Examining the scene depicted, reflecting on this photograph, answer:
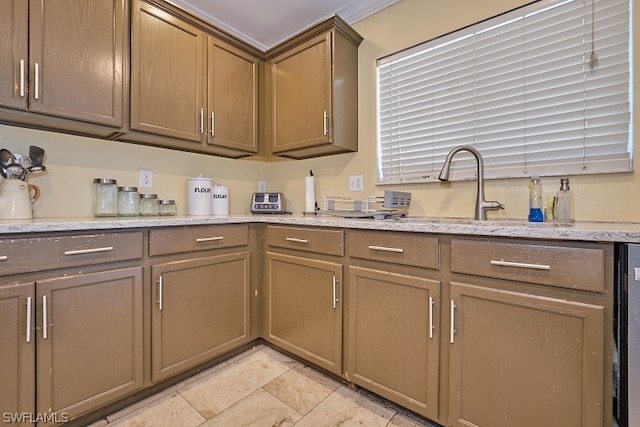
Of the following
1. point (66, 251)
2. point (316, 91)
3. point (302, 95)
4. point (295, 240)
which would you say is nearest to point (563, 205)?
point (295, 240)

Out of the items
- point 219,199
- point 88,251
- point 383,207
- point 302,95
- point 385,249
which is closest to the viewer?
point 88,251

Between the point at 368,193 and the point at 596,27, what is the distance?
1359 mm

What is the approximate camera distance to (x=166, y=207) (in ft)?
6.66

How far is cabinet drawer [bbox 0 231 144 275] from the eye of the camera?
1098 mm

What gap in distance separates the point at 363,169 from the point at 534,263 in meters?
1.29

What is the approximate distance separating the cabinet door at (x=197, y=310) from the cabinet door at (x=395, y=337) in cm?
73

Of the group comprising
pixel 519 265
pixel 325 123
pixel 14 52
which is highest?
pixel 14 52

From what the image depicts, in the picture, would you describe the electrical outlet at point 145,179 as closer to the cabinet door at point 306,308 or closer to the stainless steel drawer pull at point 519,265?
the cabinet door at point 306,308

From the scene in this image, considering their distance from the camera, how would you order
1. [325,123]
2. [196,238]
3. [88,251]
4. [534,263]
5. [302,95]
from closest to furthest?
[534,263] → [88,251] → [196,238] → [325,123] → [302,95]

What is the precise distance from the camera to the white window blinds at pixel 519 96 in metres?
1.32

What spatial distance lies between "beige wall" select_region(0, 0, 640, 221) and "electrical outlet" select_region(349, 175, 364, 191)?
0.12 feet

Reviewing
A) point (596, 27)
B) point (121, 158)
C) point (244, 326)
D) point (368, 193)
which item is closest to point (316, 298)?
point (244, 326)

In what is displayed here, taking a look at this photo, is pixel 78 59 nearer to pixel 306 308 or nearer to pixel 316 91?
pixel 316 91

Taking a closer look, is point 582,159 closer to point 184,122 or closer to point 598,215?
point 598,215
